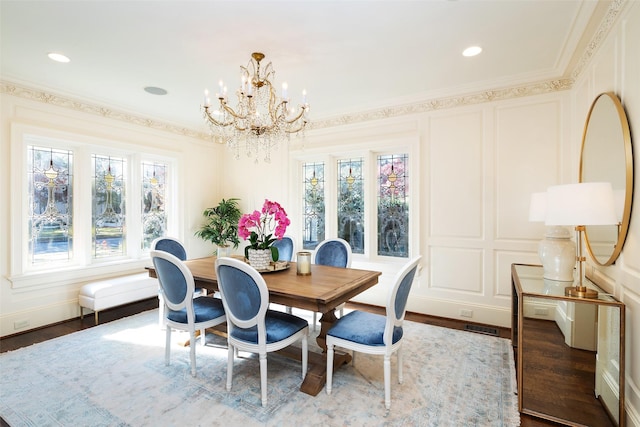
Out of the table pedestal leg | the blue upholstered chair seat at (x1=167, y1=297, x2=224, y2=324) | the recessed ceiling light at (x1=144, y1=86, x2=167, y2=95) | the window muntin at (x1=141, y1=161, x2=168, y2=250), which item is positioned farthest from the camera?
the window muntin at (x1=141, y1=161, x2=168, y2=250)

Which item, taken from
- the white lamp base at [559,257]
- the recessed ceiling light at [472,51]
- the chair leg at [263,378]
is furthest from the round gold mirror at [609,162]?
the chair leg at [263,378]

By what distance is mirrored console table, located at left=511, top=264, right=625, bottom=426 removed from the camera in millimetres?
1886

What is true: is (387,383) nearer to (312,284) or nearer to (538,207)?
(312,284)

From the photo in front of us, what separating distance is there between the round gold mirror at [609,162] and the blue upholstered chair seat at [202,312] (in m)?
2.96

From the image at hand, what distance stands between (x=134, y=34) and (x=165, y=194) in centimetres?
296

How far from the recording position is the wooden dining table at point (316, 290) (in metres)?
2.09

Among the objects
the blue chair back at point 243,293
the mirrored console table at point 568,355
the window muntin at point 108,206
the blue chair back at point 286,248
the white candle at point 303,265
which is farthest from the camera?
the window muntin at point 108,206

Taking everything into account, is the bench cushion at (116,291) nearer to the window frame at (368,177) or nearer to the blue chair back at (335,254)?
the window frame at (368,177)

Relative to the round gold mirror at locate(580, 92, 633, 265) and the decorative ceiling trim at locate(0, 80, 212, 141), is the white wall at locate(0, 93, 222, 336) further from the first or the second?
the round gold mirror at locate(580, 92, 633, 265)

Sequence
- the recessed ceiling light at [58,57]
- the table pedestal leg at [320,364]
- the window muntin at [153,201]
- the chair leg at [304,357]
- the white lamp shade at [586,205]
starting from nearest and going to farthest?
the white lamp shade at [586,205], the table pedestal leg at [320,364], the chair leg at [304,357], the recessed ceiling light at [58,57], the window muntin at [153,201]

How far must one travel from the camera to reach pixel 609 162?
217 centimetres

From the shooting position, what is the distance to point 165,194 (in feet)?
16.5

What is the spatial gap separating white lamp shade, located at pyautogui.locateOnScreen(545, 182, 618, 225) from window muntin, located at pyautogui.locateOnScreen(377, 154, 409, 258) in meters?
2.28

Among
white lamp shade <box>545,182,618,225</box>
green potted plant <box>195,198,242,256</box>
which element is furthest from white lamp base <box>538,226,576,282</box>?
green potted plant <box>195,198,242,256</box>
